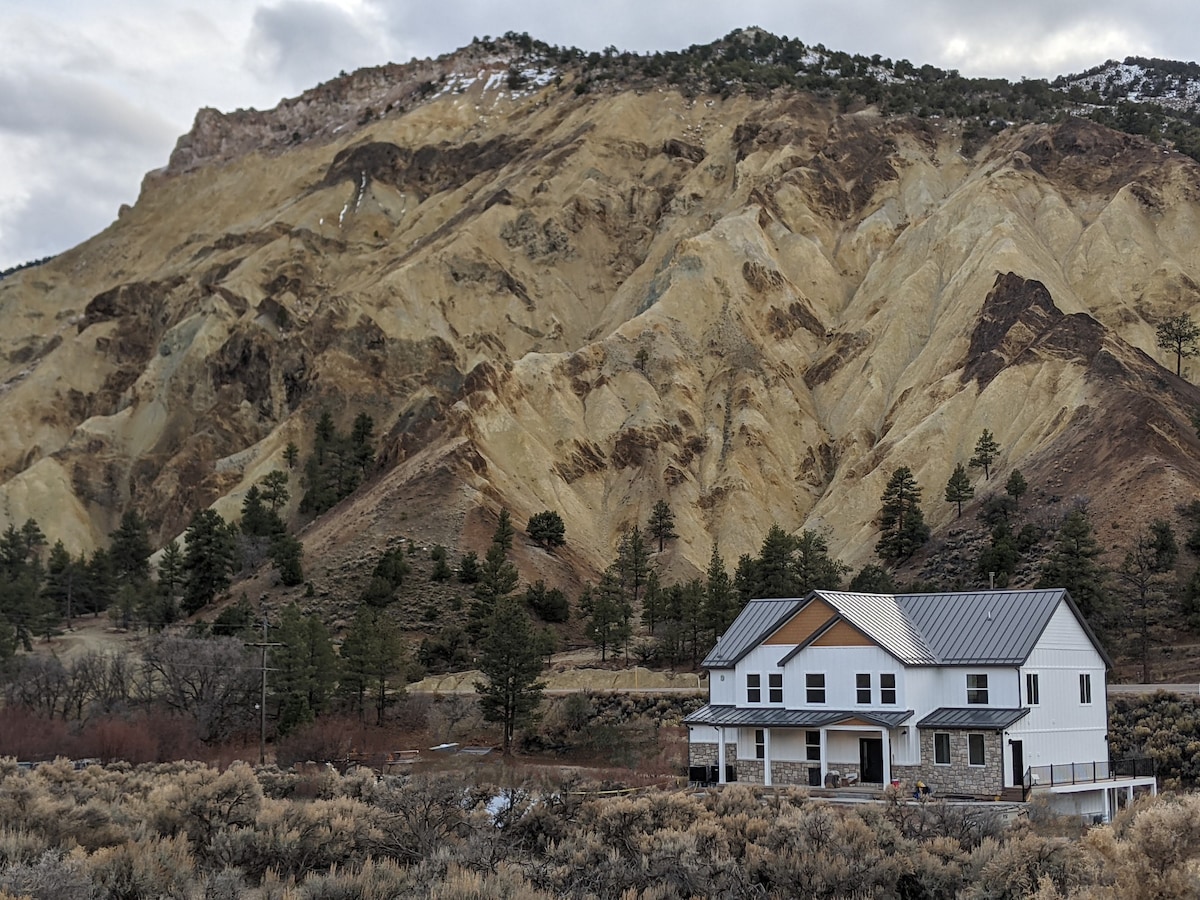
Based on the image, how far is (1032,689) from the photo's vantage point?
4103 cm

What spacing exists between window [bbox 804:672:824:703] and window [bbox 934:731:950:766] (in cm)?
396


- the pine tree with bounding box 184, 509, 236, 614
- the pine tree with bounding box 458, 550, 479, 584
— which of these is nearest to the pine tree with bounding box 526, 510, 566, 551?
the pine tree with bounding box 458, 550, 479, 584

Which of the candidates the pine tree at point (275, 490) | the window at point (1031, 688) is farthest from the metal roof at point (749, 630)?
the pine tree at point (275, 490)

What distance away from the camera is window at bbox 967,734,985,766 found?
3988 centimetres

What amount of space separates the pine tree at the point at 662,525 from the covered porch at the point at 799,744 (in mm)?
45351

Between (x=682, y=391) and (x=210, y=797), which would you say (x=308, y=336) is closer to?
(x=682, y=391)

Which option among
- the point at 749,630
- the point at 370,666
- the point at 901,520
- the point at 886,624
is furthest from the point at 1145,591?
the point at 370,666

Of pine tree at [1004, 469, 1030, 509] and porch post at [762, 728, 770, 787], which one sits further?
pine tree at [1004, 469, 1030, 509]

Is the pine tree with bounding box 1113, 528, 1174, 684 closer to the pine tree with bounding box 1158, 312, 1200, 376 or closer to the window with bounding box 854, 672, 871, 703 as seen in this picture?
the window with bounding box 854, 672, 871, 703

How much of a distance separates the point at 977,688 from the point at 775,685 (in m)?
6.77

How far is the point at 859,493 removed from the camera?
9256cm

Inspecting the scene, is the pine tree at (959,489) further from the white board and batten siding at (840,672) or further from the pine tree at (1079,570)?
the white board and batten siding at (840,672)

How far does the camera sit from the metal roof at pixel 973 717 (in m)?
39.3

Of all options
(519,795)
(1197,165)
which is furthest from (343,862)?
(1197,165)
